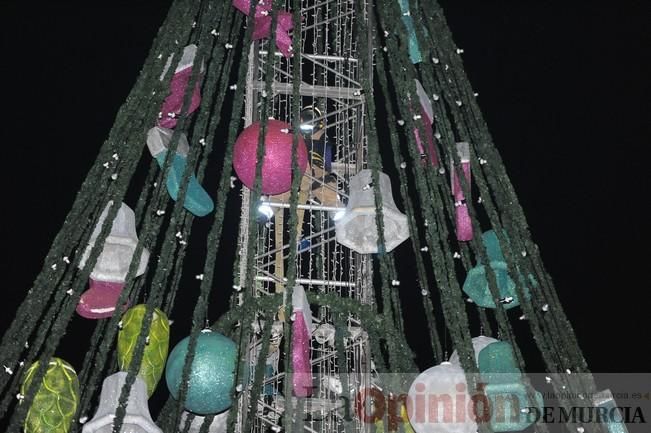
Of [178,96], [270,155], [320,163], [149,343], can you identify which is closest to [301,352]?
[149,343]

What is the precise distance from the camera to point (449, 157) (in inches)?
144

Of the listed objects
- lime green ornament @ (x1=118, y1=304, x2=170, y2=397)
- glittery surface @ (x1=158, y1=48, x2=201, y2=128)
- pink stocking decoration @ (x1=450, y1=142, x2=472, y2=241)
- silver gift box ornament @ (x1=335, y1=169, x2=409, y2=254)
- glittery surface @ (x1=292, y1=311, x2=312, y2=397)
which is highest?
glittery surface @ (x1=158, y1=48, x2=201, y2=128)

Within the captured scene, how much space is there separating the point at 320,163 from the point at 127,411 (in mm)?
2660

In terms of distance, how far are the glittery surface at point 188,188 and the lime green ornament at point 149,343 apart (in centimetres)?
50

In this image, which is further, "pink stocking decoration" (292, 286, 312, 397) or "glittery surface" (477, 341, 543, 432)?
"pink stocking decoration" (292, 286, 312, 397)

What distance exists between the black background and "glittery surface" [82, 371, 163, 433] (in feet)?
16.9

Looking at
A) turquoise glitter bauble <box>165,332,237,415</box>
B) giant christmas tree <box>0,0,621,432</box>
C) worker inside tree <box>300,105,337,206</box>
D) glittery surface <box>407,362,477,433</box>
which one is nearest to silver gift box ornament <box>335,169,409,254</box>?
giant christmas tree <box>0,0,621,432</box>

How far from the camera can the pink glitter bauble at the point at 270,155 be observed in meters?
3.51

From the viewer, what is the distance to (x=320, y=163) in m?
5.34

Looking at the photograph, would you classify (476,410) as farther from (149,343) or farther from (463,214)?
(149,343)

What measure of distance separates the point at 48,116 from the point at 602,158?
17.7 feet

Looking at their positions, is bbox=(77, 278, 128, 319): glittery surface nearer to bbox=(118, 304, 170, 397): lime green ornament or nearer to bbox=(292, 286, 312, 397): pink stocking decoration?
bbox=(118, 304, 170, 397): lime green ornament

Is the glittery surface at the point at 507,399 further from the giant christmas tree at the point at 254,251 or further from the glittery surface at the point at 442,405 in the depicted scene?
the glittery surface at the point at 442,405

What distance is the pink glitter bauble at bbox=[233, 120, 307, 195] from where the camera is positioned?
138 inches
